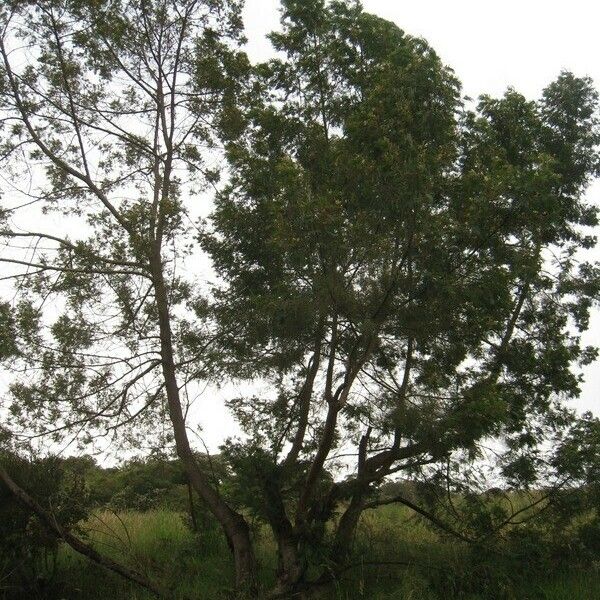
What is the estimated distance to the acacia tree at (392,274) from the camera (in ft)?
26.0

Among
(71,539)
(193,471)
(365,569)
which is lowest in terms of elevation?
(365,569)

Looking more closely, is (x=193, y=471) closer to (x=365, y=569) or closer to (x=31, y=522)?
(x=31, y=522)

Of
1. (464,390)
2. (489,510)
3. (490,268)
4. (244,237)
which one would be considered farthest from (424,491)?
(244,237)

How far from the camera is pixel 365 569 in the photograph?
32.7 ft

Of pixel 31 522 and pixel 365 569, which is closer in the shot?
pixel 31 522

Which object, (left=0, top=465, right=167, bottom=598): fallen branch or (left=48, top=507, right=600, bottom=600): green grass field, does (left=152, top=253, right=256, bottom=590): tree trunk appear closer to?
(left=48, top=507, right=600, bottom=600): green grass field

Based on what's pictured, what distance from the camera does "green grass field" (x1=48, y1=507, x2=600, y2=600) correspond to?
28.7ft

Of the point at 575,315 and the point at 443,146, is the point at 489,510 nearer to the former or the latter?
the point at 575,315

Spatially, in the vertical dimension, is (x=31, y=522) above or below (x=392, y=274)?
below

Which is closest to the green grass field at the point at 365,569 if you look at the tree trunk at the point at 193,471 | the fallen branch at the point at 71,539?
the fallen branch at the point at 71,539

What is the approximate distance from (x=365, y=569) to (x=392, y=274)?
450cm

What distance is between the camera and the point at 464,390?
855 centimetres

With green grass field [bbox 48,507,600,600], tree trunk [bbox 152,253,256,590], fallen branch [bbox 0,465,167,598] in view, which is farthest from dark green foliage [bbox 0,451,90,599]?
tree trunk [bbox 152,253,256,590]

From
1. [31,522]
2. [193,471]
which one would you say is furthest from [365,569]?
[31,522]
